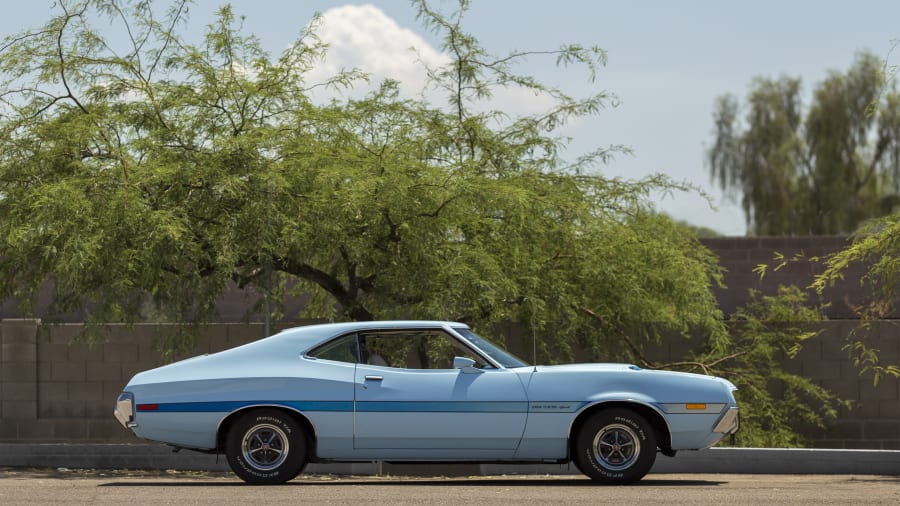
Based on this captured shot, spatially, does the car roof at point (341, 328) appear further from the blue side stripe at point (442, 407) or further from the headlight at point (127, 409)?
the headlight at point (127, 409)

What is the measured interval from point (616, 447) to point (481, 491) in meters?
1.21

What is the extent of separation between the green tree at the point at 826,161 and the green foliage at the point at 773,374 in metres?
27.7

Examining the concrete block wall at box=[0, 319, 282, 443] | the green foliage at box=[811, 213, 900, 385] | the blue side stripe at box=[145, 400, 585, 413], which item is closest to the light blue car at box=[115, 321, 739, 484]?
the blue side stripe at box=[145, 400, 585, 413]

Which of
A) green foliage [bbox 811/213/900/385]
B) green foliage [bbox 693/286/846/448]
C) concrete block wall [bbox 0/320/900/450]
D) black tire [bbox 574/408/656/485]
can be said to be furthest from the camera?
concrete block wall [bbox 0/320/900/450]

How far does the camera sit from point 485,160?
1697cm

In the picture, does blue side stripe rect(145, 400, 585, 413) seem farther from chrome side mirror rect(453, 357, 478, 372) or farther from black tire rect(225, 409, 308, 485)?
chrome side mirror rect(453, 357, 478, 372)

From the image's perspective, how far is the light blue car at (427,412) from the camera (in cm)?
1133

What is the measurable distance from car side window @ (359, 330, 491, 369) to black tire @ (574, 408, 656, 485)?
41.2 inches

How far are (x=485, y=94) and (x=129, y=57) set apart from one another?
437 cm

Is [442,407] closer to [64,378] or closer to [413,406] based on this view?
[413,406]

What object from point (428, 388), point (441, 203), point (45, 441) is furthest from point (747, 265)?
point (428, 388)

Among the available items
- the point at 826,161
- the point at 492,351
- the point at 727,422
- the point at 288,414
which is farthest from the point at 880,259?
the point at 826,161

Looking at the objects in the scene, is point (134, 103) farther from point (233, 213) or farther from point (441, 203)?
point (441, 203)

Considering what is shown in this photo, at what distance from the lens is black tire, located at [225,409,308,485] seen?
11.4 m
